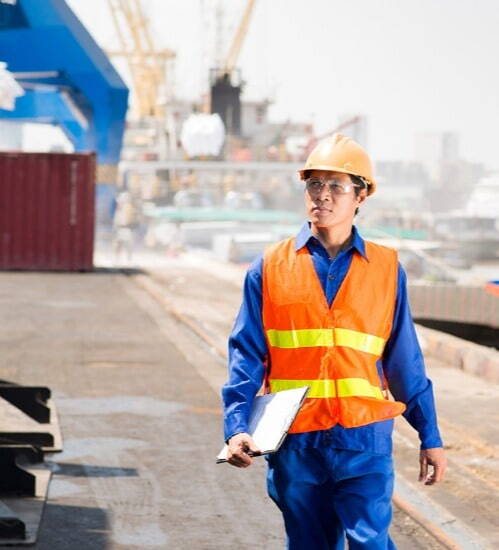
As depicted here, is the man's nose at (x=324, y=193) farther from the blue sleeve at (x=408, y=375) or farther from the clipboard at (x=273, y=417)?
the clipboard at (x=273, y=417)

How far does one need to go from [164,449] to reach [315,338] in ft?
18.5

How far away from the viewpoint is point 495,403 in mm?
12688

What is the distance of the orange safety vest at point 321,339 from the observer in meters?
4.38

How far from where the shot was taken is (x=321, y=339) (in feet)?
14.5

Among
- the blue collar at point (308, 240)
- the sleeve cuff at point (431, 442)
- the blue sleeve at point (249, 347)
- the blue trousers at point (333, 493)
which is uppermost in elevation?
the blue collar at point (308, 240)

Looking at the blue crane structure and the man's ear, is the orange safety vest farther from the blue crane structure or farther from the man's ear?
the blue crane structure

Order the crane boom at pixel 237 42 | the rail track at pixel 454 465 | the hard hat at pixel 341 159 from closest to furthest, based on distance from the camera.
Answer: the hard hat at pixel 341 159 < the rail track at pixel 454 465 < the crane boom at pixel 237 42

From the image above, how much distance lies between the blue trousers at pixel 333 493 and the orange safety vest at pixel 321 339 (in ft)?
0.37

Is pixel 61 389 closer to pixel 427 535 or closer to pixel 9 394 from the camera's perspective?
pixel 9 394

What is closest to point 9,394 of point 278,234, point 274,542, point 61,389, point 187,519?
point 61,389

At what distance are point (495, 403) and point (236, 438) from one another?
28.9 feet

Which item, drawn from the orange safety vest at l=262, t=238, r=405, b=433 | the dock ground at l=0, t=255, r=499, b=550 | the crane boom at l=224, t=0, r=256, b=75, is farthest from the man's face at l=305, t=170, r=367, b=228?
the crane boom at l=224, t=0, r=256, b=75

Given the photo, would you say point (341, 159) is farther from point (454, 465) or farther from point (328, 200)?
point (454, 465)

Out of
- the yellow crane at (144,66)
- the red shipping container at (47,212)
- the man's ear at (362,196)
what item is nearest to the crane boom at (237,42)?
the yellow crane at (144,66)
